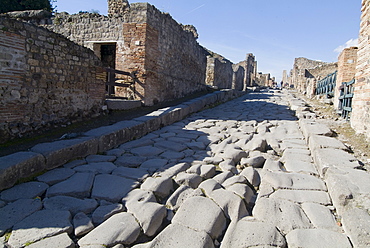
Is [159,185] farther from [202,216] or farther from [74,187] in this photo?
[74,187]

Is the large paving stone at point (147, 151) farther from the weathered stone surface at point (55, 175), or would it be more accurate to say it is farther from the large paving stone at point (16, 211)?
the large paving stone at point (16, 211)

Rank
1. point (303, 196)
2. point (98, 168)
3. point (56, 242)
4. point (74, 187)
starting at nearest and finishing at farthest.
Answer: point (56, 242) < point (303, 196) < point (74, 187) < point (98, 168)

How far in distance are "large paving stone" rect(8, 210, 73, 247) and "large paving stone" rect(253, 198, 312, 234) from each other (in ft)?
5.30

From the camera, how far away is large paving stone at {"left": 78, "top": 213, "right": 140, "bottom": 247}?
5.79ft

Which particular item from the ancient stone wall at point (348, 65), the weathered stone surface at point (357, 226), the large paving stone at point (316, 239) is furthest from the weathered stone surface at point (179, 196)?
the ancient stone wall at point (348, 65)

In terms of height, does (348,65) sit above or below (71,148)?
above

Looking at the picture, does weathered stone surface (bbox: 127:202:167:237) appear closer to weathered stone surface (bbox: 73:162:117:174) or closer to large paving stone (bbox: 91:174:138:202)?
large paving stone (bbox: 91:174:138:202)

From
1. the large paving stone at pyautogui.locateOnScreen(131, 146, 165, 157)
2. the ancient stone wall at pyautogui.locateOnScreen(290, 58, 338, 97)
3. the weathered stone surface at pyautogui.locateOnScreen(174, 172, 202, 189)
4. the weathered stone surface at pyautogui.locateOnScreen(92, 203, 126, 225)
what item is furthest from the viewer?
the ancient stone wall at pyautogui.locateOnScreen(290, 58, 338, 97)

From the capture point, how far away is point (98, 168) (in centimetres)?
325

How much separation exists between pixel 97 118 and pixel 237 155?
3.95 metres

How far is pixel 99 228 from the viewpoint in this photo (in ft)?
6.30

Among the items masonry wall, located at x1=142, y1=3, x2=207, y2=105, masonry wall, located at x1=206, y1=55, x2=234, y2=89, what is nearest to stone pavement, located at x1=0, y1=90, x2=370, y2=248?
masonry wall, located at x1=142, y1=3, x2=207, y2=105

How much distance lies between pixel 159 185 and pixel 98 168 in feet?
3.47

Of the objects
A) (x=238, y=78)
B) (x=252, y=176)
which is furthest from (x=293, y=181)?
(x=238, y=78)
